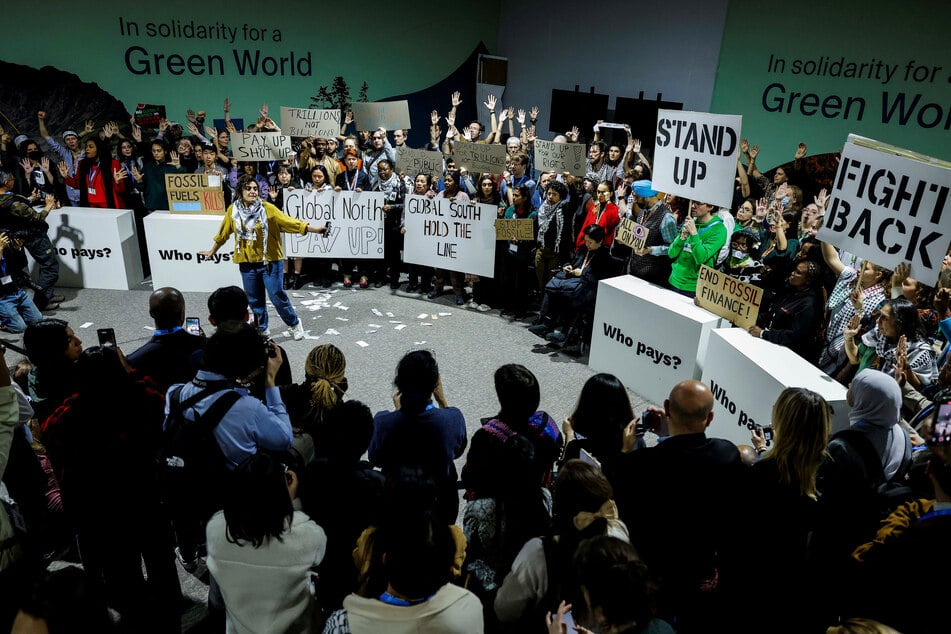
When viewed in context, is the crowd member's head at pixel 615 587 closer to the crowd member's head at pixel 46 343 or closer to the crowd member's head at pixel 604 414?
the crowd member's head at pixel 604 414

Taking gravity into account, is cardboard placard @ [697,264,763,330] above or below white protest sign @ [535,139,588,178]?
below

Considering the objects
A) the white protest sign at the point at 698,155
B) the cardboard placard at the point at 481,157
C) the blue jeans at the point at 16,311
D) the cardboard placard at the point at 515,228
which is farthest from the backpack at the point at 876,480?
the blue jeans at the point at 16,311

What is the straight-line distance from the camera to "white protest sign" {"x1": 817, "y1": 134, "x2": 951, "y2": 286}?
13.1 ft

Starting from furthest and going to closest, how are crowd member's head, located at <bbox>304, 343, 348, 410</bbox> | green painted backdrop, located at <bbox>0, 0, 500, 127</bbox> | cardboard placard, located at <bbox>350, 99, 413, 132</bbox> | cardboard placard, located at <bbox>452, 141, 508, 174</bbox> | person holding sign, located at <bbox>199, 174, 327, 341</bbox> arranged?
green painted backdrop, located at <bbox>0, 0, 500, 127</bbox> → cardboard placard, located at <bbox>350, 99, 413, 132</bbox> → cardboard placard, located at <bbox>452, 141, 508, 174</bbox> → person holding sign, located at <bbox>199, 174, 327, 341</bbox> → crowd member's head, located at <bbox>304, 343, 348, 410</bbox>

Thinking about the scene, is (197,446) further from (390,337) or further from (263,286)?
(390,337)

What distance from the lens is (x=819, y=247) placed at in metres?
5.99

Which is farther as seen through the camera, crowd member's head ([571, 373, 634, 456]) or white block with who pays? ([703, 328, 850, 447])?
white block with who pays? ([703, 328, 850, 447])

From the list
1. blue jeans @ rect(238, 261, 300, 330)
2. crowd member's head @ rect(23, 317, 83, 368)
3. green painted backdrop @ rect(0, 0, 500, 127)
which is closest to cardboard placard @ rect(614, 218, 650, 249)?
blue jeans @ rect(238, 261, 300, 330)

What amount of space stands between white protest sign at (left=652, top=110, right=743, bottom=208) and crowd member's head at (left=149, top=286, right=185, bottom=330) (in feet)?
13.6

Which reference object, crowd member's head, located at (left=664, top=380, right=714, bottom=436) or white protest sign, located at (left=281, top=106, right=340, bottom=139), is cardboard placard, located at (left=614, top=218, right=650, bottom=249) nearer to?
crowd member's head, located at (left=664, top=380, right=714, bottom=436)

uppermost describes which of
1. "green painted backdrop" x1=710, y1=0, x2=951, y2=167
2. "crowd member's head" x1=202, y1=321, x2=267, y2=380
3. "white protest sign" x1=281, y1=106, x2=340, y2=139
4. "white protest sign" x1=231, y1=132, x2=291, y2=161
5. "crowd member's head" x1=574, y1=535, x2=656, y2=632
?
"green painted backdrop" x1=710, y1=0, x2=951, y2=167

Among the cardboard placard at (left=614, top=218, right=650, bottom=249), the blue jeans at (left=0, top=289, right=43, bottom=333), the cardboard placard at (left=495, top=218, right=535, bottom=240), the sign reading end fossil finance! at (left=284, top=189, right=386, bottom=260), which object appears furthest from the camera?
the sign reading end fossil finance! at (left=284, top=189, right=386, bottom=260)

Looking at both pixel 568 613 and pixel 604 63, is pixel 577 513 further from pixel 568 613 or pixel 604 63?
pixel 604 63

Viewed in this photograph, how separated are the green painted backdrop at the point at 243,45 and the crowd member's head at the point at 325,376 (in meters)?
10.2
